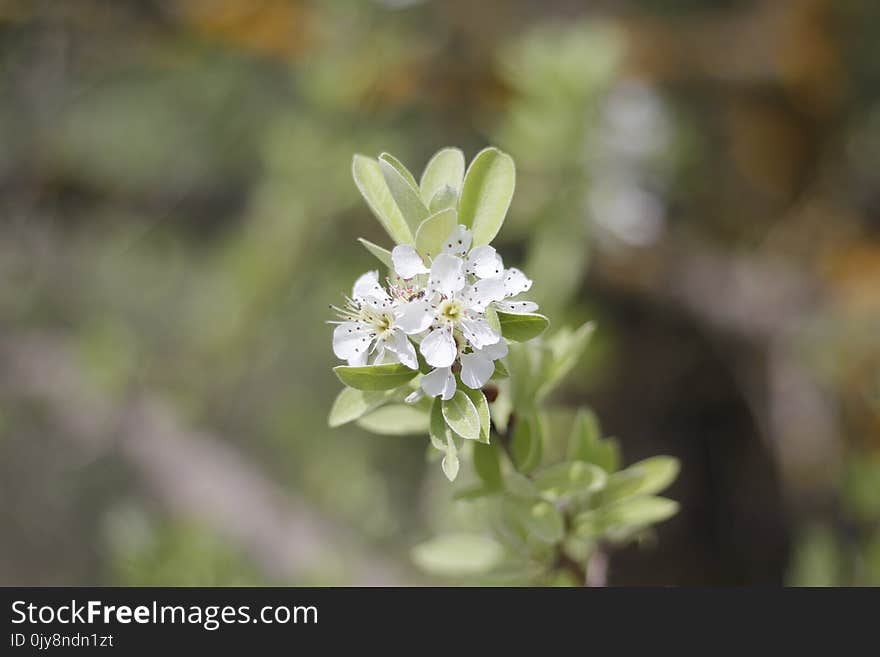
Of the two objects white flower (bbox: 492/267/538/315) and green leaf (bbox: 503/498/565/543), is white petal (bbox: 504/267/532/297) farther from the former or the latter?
green leaf (bbox: 503/498/565/543)

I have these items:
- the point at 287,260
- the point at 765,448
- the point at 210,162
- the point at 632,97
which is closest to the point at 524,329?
the point at 287,260

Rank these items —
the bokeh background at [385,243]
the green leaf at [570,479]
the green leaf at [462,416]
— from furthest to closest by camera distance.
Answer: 1. the bokeh background at [385,243]
2. the green leaf at [570,479]
3. the green leaf at [462,416]

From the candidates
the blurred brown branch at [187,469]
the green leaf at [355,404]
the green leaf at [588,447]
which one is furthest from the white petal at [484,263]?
the blurred brown branch at [187,469]

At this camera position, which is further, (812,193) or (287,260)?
(812,193)

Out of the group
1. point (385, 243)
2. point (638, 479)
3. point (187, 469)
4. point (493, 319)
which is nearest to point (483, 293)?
point (493, 319)

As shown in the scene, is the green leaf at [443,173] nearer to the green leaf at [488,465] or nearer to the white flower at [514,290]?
the white flower at [514,290]

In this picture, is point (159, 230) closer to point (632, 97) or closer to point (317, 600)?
point (632, 97)

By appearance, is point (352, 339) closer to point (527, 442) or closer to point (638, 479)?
point (527, 442)
